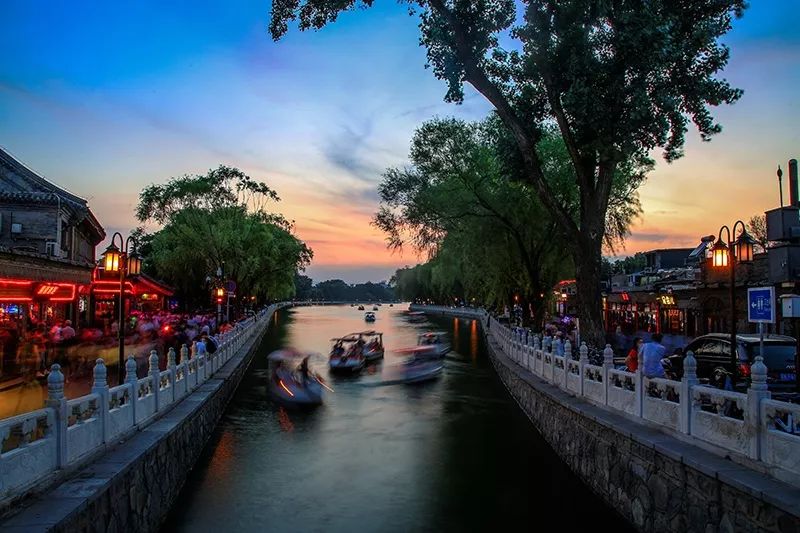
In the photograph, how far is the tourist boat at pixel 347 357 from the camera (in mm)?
30500

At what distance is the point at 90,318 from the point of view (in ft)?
113

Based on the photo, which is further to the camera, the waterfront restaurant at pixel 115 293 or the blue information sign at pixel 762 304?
the waterfront restaurant at pixel 115 293

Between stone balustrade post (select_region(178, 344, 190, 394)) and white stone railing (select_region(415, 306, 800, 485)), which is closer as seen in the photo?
white stone railing (select_region(415, 306, 800, 485))

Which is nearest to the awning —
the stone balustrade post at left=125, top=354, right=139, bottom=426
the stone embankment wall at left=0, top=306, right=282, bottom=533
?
the stone embankment wall at left=0, top=306, right=282, bottom=533

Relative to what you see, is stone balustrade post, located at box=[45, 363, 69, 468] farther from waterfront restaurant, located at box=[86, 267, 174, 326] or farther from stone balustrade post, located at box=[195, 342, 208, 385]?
waterfront restaurant, located at box=[86, 267, 174, 326]

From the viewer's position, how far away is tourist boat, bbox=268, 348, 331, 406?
21.9 metres

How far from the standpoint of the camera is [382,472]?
14.5 meters

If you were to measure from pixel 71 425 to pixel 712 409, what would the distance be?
10.2m

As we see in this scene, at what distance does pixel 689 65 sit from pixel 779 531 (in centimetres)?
1319

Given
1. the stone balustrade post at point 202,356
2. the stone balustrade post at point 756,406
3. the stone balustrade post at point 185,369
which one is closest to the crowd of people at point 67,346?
the stone balustrade post at point 202,356

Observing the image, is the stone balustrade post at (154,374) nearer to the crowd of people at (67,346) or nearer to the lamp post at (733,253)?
the crowd of people at (67,346)

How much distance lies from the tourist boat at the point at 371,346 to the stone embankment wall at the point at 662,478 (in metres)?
19.8

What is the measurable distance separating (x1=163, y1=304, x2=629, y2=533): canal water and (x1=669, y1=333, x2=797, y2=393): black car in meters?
4.26

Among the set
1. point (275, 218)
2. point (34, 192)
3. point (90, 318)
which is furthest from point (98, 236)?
point (275, 218)
